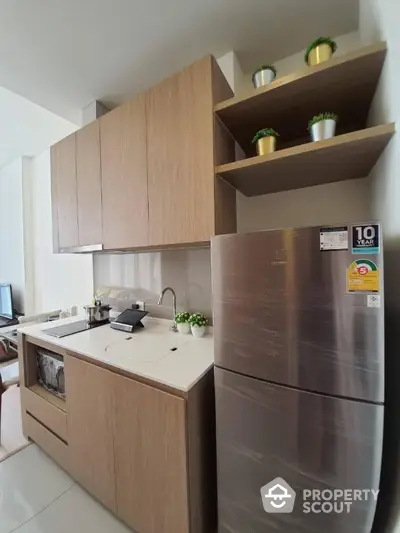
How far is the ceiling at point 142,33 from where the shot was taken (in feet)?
3.88

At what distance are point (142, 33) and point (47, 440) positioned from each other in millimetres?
2681

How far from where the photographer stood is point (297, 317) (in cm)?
78

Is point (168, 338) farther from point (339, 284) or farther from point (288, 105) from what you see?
point (288, 105)

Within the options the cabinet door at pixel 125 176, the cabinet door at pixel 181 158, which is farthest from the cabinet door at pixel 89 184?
the cabinet door at pixel 181 158

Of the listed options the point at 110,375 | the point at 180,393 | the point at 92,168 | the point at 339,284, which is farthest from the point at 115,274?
the point at 339,284

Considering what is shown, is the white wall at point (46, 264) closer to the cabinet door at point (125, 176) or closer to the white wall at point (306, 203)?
the cabinet door at point (125, 176)

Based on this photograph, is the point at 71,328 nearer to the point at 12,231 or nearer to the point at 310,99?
the point at 310,99

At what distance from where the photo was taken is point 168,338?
1.53m

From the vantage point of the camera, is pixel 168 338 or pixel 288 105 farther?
pixel 168 338

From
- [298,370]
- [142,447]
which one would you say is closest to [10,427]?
[142,447]

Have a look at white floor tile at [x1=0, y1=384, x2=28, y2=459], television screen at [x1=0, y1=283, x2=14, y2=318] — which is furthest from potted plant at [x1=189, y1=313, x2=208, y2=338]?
television screen at [x1=0, y1=283, x2=14, y2=318]

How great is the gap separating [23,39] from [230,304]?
1.99 meters

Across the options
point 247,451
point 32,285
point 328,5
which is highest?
point 328,5

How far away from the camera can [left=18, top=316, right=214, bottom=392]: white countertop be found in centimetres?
102
